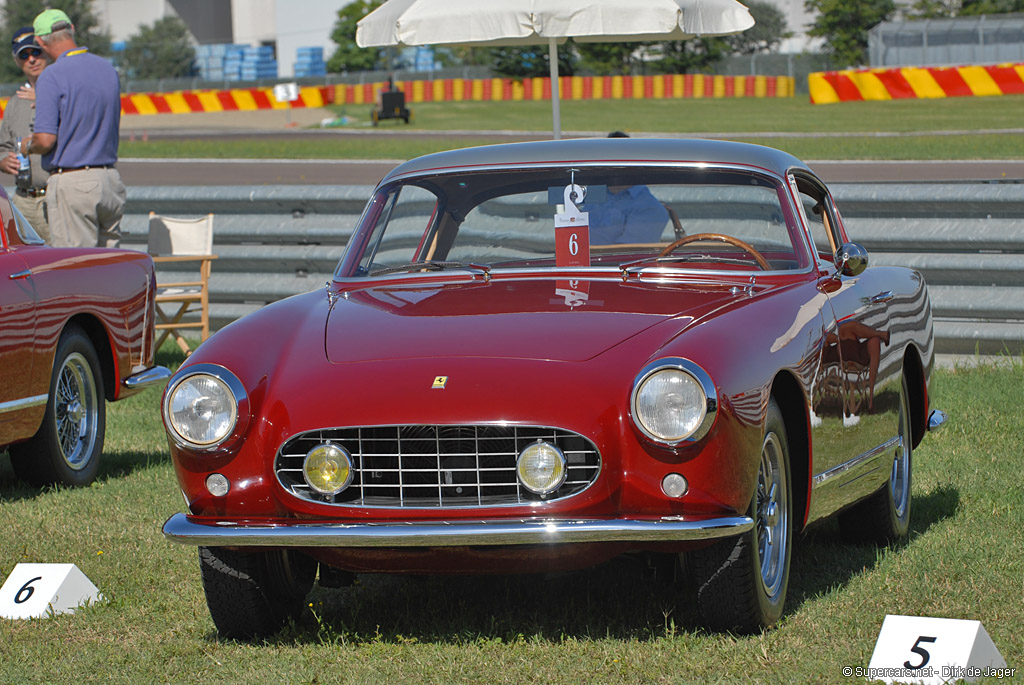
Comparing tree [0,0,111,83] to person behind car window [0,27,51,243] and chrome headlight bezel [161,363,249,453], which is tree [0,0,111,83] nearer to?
person behind car window [0,27,51,243]

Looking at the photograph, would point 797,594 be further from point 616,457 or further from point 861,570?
point 616,457

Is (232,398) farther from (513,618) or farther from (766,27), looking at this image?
(766,27)

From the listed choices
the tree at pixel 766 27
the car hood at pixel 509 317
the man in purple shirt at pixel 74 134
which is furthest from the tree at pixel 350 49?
the car hood at pixel 509 317

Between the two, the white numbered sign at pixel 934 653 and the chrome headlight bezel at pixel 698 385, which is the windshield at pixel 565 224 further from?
the white numbered sign at pixel 934 653

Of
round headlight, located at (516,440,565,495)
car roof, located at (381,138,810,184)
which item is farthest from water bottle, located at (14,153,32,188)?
round headlight, located at (516,440,565,495)

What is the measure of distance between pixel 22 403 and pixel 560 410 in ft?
10.5

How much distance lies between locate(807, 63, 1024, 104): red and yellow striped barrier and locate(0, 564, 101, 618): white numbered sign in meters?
37.9

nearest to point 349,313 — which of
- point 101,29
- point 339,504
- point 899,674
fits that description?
point 339,504

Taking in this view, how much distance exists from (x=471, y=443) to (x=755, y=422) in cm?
75

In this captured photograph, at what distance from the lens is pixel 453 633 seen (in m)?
4.26

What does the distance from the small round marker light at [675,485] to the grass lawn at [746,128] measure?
1776 cm

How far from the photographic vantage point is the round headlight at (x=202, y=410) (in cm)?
404

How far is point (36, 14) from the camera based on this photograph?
80.7 metres

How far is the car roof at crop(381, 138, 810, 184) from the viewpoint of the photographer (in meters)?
5.11
